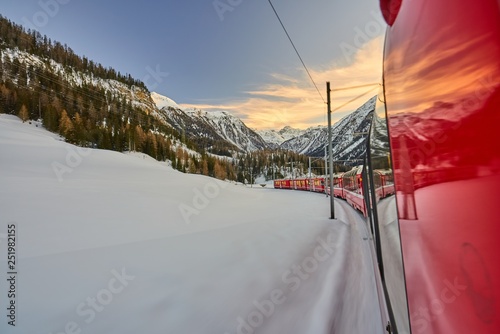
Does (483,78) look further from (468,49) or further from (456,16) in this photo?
(456,16)

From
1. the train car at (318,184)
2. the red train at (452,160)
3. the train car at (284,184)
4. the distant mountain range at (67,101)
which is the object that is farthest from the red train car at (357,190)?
the train car at (284,184)

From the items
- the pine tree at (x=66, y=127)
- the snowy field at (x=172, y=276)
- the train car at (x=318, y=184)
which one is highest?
the pine tree at (x=66, y=127)

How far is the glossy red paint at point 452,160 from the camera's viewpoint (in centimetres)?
72

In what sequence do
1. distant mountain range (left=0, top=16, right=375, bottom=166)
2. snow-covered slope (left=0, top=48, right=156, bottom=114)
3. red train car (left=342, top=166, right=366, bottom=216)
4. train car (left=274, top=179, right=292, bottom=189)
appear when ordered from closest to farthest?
1. red train car (left=342, top=166, right=366, bottom=216)
2. train car (left=274, top=179, right=292, bottom=189)
3. distant mountain range (left=0, top=16, right=375, bottom=166)
4. snow-covered slope (left=0, top=48, right=156, bottom=114)

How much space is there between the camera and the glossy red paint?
0.72 m

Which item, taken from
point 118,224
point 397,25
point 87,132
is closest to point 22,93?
point 87,132

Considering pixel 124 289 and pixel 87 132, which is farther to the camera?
pixel 87 132

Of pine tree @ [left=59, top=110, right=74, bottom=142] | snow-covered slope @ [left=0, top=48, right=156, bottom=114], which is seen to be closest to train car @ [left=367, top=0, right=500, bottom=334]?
pine tree @ [left=59, top=110, right=74, bottom=142]

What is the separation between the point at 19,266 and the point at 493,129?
673 centimetres

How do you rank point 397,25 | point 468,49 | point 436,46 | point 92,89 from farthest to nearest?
point 92,89, point 397,25, point 436,46, point 468,49

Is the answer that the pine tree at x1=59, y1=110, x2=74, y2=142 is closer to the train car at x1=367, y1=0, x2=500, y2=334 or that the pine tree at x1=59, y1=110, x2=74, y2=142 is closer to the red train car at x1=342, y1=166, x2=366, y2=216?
the red train car at x1=342, y1=166, x2=366, y2=216

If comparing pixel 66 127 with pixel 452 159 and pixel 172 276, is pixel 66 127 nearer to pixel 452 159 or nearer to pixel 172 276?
pixel 172 276

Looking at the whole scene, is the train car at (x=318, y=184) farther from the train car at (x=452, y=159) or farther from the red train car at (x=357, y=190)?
the train car at (x=452, y=159)

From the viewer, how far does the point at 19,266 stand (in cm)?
480
